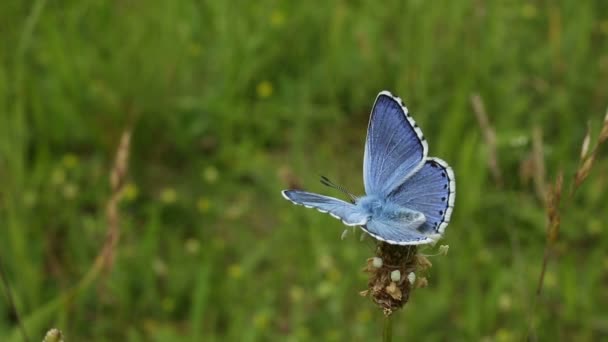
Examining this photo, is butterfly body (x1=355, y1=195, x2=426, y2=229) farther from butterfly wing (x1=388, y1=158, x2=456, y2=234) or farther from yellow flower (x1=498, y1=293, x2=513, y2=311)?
yellow flower (x1=498, y1=293, x2=513, y2=311)

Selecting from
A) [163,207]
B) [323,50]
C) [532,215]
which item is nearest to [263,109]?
[323,50]

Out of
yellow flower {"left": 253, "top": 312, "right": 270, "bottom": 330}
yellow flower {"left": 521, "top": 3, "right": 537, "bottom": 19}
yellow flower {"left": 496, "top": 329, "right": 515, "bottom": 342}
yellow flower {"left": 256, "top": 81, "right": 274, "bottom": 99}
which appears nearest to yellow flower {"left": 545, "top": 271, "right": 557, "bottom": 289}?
yellow flower {"left": 496, "top": 329, "right": 515, "bottom": 342}

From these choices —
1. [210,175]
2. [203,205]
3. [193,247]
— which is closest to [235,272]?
[193,247]

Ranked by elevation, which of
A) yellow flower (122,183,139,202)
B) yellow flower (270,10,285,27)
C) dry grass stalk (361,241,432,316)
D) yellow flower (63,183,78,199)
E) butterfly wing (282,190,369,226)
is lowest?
yellow flower (63,183,78,199)

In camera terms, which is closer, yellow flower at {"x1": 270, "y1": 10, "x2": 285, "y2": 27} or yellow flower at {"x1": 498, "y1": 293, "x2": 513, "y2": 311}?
yellow flower at {"x1": 498, "y1": 293, "x2": 513, "y2": 311}

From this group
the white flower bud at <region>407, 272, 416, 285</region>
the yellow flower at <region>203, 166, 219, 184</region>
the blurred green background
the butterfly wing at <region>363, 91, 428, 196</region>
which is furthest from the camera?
the yellow flower at <region>203, 166, 219, 184</region>

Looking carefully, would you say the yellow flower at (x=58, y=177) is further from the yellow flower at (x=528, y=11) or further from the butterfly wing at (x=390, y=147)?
the yellow flower at (x=528, y=11)

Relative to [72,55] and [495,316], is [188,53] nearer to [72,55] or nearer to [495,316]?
[72,55]
